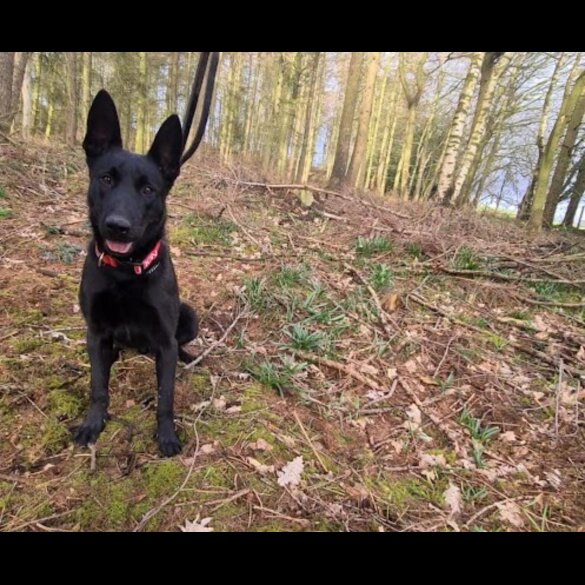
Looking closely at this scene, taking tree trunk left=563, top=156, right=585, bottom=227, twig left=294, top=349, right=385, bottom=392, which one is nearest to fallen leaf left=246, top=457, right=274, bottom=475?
twig left=294, top=349, right=385, bottom=392

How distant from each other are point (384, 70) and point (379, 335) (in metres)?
19.8

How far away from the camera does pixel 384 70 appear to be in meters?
19.6

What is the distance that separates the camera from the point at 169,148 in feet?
7.64

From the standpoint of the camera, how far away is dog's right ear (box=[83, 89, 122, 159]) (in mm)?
2148

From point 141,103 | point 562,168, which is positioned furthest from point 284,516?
point 562,168

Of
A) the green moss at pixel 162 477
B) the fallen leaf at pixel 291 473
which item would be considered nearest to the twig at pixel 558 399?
the fallen leaf at pixel 291 473

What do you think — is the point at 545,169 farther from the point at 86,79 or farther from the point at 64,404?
the point at 86,79

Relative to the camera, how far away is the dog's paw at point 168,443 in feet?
7.21

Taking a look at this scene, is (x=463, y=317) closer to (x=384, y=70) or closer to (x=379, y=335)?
(x=379, y=335)

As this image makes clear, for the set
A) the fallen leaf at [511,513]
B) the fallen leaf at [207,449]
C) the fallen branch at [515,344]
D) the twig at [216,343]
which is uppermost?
the fallen branch at [515,344]

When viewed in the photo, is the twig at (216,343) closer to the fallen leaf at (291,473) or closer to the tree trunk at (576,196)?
the fallen leaf at (291,473)

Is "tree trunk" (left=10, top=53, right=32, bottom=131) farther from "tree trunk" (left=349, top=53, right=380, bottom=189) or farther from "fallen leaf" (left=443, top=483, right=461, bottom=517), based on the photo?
"fallen leaf" (left=443, top=483, right=461, bottom=517)

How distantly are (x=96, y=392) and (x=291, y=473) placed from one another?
119 centimetres
